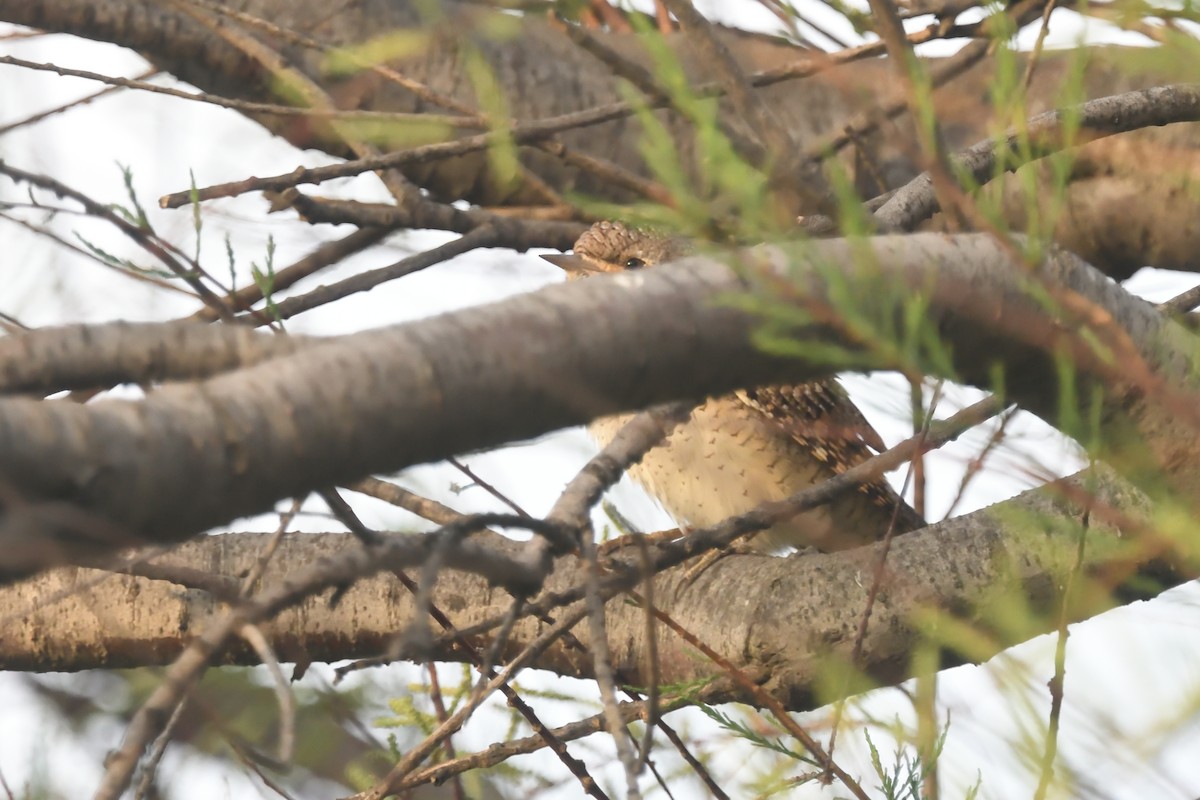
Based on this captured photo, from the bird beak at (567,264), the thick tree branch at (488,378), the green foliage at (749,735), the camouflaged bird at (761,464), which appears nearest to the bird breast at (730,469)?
the camouflaged bird at (761,464)

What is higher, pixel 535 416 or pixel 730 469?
pixel 730 469

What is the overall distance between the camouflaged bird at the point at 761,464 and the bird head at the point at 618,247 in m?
0.03

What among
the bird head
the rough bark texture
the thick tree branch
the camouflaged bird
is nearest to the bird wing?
the camouflaged bird

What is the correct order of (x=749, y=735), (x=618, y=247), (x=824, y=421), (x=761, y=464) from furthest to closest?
(x=618, y=247), (x=824, y=421), (x=761, y=464), (x=749, y=735)

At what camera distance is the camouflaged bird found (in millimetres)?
4301

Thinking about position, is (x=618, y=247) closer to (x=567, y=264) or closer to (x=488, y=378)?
(x=567, y=264)

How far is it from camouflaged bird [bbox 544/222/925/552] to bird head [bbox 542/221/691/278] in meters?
0.03

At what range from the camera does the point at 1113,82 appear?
14.5ft

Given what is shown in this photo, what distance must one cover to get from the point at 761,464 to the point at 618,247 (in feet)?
2.94

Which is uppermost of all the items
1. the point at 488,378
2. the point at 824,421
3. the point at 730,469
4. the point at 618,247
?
the point at 618,247

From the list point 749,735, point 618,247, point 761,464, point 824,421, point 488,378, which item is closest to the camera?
point 488,378

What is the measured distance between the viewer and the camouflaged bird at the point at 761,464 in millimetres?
4301

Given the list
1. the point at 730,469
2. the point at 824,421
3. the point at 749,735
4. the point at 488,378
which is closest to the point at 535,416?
the point at 488,378

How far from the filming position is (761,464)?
14.3 feet
